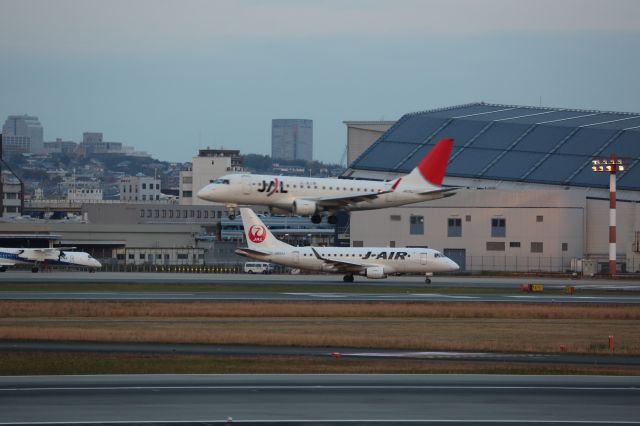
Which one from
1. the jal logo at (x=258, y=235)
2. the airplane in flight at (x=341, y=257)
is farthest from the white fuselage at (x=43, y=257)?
the airplane in flight at (x=341, y=257)

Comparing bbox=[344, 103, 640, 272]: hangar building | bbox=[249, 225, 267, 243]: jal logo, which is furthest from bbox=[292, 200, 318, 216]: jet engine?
bbox=[344, 103, 640, 272]: hangar building

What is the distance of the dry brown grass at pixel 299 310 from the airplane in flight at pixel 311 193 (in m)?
12.6

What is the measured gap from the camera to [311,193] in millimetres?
77062

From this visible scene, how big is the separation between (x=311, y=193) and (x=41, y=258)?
137ft

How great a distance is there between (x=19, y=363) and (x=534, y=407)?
17.2m

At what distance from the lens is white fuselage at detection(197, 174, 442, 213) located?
75.5 meters

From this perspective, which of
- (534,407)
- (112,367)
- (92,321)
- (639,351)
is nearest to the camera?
(534,407)

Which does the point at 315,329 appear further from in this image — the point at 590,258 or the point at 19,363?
the point at 590,258

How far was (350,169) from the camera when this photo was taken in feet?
458

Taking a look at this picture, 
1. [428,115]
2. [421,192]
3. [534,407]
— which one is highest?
[428,115]

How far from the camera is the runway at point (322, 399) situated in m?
27.7

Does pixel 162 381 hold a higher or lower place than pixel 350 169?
lower

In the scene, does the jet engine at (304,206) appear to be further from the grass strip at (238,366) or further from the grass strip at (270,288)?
the grass strip at (238,366)

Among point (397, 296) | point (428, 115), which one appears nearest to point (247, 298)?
point (397, 296)
